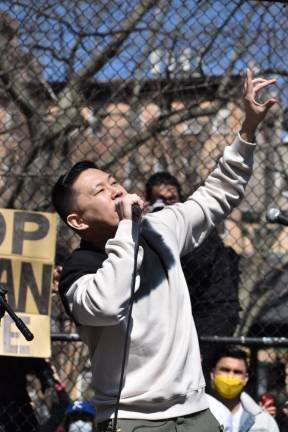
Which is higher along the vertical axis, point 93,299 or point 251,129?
point 251,129

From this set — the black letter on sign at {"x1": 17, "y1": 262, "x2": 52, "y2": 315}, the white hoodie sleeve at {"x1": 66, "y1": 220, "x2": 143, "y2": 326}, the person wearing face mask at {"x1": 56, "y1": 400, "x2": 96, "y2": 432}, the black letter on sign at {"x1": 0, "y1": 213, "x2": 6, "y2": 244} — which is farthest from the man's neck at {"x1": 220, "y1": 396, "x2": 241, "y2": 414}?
the white hoodie sleeve at {"x1": 66, "y1": 220, "x2": 143, "y2": 326}

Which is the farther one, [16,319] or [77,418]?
[77,418]

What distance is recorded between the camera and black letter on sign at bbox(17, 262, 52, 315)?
5207mm

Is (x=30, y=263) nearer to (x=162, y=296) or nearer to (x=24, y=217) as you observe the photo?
(x=24, y=217)

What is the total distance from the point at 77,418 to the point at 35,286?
92 cm

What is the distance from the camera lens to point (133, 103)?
8.98 metres

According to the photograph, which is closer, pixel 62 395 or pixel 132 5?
pixel 62 395

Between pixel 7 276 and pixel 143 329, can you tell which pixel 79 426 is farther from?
pixel 143 329

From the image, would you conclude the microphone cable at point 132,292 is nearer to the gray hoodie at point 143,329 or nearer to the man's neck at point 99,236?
the gray hoodie at point 143,329

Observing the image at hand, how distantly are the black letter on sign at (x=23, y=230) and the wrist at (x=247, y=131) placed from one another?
2.26 meters

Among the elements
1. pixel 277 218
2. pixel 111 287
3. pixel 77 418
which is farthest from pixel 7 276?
pixel 111 287

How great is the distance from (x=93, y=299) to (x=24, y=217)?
100 inches

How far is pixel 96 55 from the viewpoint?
789cm

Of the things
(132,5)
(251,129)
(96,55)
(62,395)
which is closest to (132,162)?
A: (96,55)
